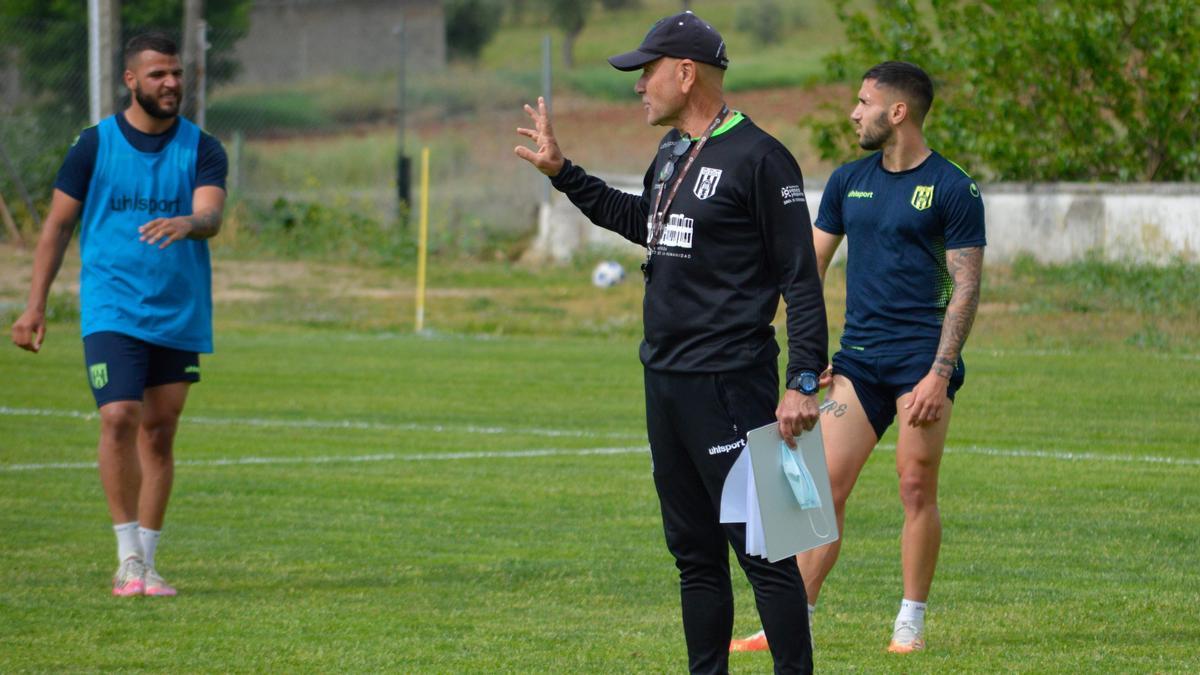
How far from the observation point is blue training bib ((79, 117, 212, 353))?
7414mm

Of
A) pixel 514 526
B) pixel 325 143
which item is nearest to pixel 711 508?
pixel 514 526

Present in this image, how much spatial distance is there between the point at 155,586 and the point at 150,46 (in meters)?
2.23

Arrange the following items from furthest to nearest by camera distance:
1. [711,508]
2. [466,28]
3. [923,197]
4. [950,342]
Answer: [466,28]
[923,197]
[950,342]
[711,508]

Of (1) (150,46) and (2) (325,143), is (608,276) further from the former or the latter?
(1) (150,46)

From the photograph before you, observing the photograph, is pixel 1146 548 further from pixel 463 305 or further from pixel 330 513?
pixel 463 305

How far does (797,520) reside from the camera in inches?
199

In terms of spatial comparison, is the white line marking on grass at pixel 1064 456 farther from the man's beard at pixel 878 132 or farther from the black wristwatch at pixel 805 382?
the black wristwatch at pixel 805 382

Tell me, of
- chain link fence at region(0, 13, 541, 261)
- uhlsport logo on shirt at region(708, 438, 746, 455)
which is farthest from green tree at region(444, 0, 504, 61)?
uhlsport logo on shirt at region(708, 438, 746, 455)

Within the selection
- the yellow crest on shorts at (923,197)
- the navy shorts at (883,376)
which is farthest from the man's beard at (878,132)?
the navy shorts at (883,376)

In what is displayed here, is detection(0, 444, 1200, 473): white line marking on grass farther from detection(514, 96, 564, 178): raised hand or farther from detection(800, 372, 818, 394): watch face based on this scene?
detection(800, 372, 818, 394): watch face

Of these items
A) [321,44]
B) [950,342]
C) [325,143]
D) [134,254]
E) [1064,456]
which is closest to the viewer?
[950,342]

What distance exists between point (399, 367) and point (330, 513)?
24.9 feet

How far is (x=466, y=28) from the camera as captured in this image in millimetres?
66688

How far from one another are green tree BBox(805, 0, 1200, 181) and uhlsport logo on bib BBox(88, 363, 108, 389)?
694 inches
